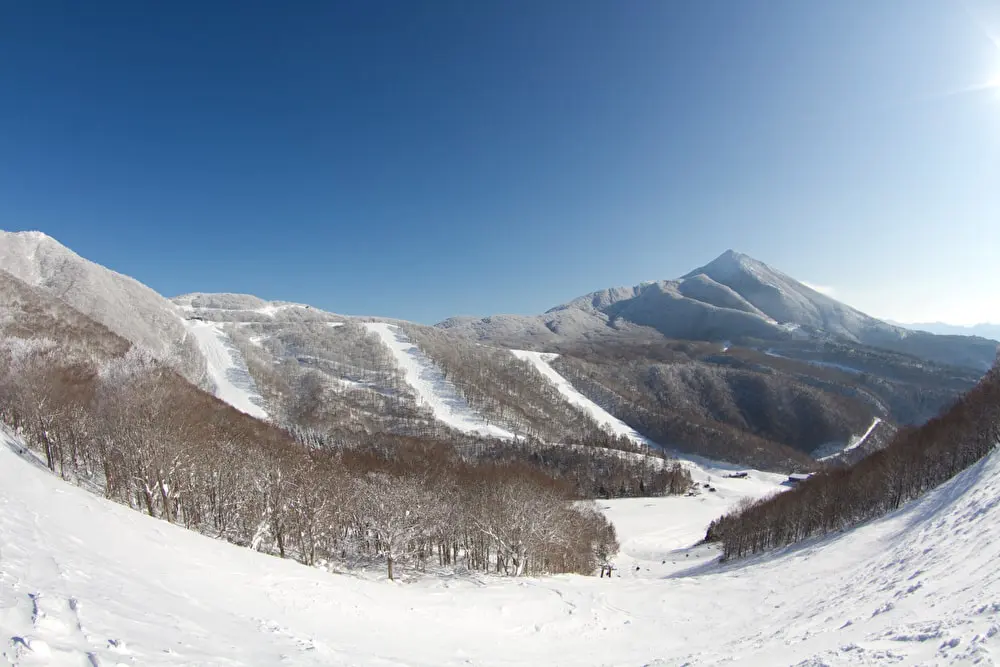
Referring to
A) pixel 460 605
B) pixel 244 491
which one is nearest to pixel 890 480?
pixel 460 605

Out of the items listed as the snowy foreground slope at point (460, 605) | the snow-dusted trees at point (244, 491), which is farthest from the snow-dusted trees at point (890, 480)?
the snow-dusted trees at point (244, 491)

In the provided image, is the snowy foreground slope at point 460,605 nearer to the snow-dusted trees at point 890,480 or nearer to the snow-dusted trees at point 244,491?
the snow-dusted trees at point 244,491

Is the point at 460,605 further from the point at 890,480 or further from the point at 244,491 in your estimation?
the point at 890,480

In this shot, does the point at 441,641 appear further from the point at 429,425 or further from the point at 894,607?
the point at 429,425

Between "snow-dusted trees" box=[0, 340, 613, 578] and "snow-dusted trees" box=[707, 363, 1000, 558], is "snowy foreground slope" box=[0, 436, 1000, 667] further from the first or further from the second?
"snow-dusted trees" box=[707, 363, 1000, 558]

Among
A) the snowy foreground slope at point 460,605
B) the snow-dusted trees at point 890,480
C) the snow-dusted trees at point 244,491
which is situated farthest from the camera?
the snow-dusted trees at point 890,480

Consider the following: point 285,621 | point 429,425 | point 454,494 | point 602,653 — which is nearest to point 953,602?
point 602,653
